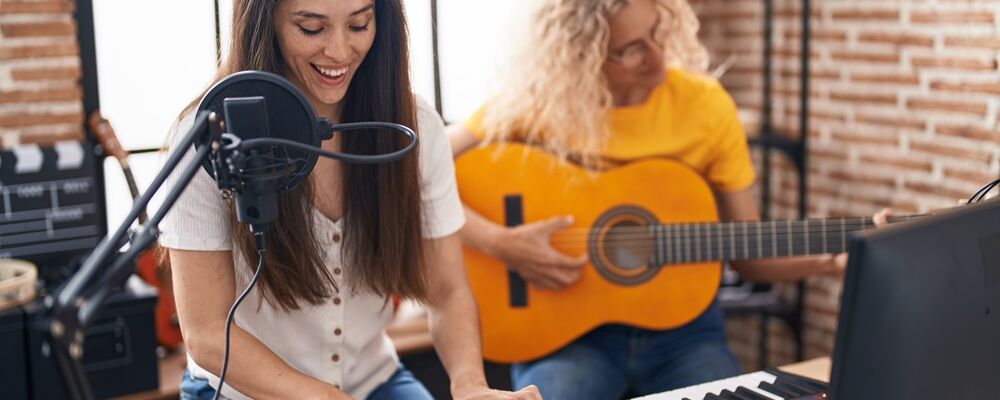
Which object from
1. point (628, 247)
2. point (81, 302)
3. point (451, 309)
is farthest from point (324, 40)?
point (628, 247)

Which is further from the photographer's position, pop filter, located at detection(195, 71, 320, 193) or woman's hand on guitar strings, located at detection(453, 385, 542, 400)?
woman's hand on guitar strings, located at detection(453, 385, 542, 400)

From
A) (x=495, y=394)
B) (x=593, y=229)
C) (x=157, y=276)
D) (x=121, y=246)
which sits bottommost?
(x=157, y=276)

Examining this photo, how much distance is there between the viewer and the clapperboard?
278 cm

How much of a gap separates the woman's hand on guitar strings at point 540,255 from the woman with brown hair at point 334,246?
400mm

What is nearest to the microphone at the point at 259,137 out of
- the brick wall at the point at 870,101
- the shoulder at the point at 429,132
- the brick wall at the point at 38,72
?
the shoulder at the point at 429,132

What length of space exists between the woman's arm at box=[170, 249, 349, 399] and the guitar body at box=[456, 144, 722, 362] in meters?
0.81

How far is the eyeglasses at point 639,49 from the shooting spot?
2.31m

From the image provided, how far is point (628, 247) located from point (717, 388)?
0.80 m

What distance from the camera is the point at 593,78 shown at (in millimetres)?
2350

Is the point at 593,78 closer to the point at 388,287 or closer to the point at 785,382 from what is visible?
the point at 388,287

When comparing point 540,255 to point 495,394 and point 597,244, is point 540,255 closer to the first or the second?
point 597,244

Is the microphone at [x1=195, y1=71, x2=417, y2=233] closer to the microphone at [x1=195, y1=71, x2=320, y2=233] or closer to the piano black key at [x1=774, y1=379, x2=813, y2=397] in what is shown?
the microphone at [x1=195, y1=71, x2=320, y2=233]

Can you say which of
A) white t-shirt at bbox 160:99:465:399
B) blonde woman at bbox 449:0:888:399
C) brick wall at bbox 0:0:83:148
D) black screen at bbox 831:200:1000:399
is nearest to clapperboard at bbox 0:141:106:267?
brick wall at bbox 0:0:83:148

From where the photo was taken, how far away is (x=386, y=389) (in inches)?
74.3
